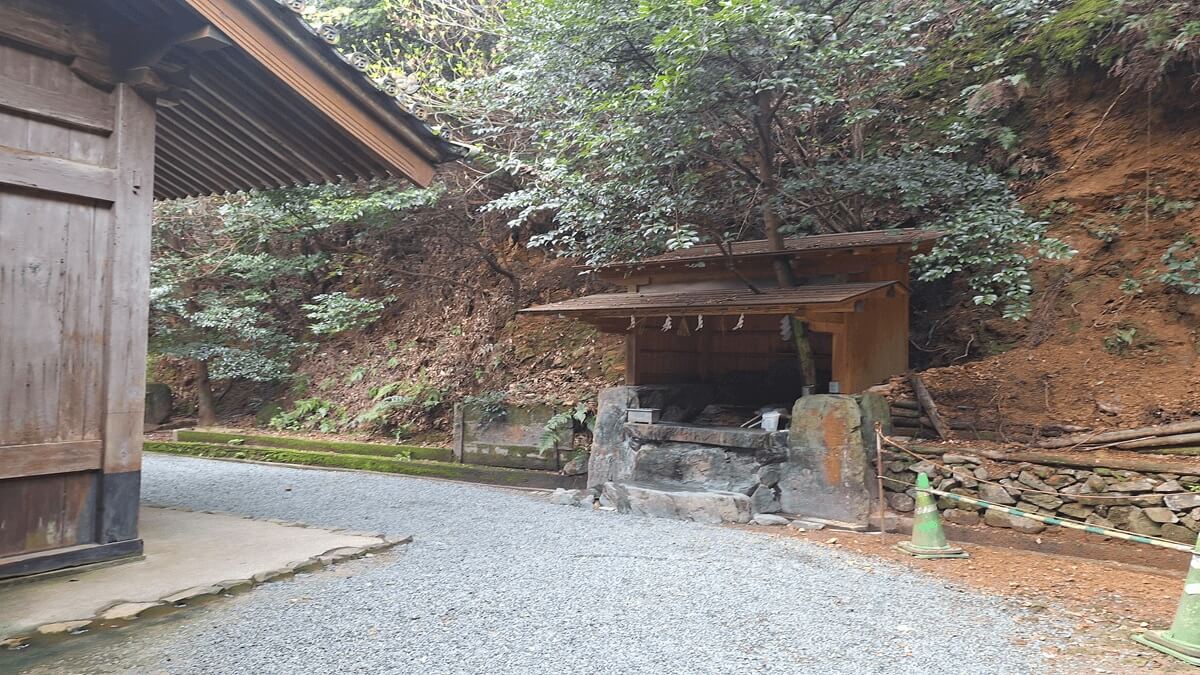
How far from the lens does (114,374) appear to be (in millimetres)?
4387

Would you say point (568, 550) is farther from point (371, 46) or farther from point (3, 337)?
point (371, 46)

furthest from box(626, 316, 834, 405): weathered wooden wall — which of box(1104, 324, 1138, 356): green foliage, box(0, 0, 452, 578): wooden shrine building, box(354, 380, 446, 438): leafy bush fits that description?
box(0, 0, 452, 578): wooden shrine building

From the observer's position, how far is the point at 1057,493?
632 cm

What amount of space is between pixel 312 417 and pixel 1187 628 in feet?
43.1

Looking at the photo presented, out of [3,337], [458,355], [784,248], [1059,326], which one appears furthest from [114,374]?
[1059,326]

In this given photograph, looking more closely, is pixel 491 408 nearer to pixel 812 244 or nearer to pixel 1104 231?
pixel 812 244

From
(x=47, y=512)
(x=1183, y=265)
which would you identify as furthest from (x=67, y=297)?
(x=1183, y=265)

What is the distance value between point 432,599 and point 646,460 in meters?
4.25

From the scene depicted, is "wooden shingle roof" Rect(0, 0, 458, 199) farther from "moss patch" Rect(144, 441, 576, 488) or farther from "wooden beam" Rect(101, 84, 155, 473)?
"moss patch" Rect(144, 441, 576, 488)

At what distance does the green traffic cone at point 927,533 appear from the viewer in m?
5.80

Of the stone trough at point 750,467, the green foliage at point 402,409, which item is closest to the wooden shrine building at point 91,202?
the stone trough at point 750,467

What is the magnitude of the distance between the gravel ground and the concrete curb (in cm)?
11

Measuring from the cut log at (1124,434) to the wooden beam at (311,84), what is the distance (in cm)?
654

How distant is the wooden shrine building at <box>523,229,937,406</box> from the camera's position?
7352 millimetres
